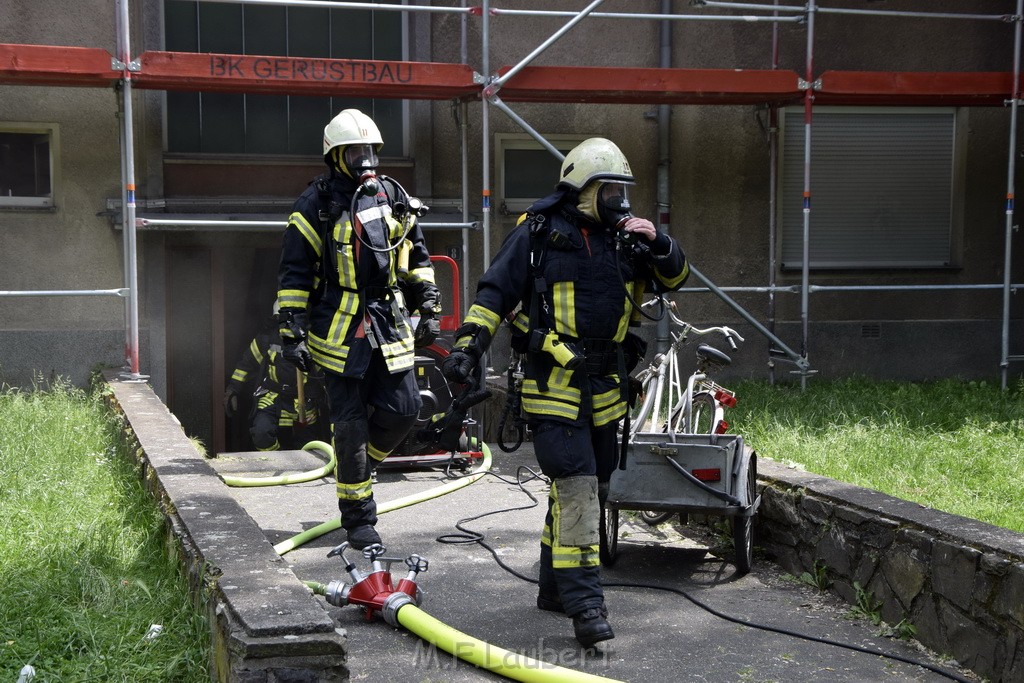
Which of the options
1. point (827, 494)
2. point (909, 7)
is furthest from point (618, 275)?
point (909, 7)

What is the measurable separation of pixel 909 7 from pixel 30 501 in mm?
9449

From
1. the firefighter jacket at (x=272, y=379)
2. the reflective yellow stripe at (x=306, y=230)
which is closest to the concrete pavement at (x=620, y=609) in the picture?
the reflective yellow stripe at (x=306, y=230)

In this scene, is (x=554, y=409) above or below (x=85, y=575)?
above

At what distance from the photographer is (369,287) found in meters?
5.68

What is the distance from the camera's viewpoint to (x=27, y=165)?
394 inches

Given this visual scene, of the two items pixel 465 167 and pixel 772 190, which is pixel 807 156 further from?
pixel 465 167

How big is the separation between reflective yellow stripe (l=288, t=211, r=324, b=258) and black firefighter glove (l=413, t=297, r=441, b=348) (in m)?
0.64

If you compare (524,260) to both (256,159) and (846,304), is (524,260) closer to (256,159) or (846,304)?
(256,159)

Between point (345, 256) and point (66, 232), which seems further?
point (66, 232)

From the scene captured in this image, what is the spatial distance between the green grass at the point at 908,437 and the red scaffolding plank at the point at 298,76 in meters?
3.53

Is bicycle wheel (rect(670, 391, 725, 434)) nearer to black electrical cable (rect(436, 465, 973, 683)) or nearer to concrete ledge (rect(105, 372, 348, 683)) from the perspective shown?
black electrical cable (rect(436, 465, 973, 683))

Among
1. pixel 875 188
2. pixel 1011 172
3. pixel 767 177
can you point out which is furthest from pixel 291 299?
pixel 875 188

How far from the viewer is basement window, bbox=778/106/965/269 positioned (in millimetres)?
11445

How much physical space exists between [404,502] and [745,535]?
2004 millimetres
